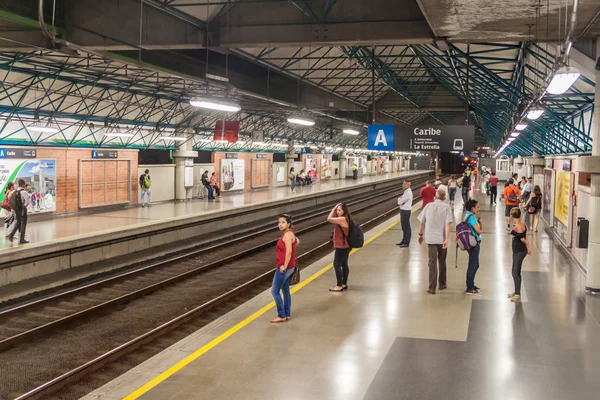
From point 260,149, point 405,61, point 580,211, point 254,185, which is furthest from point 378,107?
point 580,211

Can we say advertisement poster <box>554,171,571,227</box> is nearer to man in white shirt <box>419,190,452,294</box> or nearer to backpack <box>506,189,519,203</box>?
backpack <box>506,189,519,203</box>

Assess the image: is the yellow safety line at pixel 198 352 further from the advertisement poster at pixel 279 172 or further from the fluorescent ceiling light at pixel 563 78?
the advertisement poster at pixel 279 172

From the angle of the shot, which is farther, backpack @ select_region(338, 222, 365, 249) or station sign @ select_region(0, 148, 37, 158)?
station sign @ select_region(0, 148, 37, 158)

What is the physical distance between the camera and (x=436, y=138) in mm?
15930

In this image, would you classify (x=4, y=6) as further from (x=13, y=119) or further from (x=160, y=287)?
(x=13, y=119)

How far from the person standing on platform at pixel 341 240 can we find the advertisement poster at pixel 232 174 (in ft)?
81.9

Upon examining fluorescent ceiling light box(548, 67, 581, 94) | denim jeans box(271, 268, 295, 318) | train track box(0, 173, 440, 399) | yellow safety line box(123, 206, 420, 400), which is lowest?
train track box(0, 173, 440, 399)

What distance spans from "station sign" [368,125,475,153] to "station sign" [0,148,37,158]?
11249 mm

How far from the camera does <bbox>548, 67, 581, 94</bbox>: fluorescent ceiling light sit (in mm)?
6395

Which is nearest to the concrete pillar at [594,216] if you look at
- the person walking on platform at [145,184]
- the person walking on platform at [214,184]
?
the person walking on platform at [145,184]

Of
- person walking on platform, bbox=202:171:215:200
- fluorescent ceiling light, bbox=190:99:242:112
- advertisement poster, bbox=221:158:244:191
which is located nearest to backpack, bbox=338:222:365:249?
fluorescent ceiling light, bbox=190:99:242:112

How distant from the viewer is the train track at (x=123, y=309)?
816cm

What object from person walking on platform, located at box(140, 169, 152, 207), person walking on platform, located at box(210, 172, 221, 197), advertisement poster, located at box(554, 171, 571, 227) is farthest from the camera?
person walking on platform, located at box(210, 172, 221, 197)

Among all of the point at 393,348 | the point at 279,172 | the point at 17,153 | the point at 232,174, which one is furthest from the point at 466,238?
the point at 279,172
